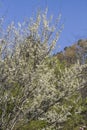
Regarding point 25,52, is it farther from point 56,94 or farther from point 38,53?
point 56,94

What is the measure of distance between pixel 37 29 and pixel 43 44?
398 millimetres

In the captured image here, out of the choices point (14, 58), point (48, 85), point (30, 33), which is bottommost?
point (48, 85)

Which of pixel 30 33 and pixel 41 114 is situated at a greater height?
pixel 30 33

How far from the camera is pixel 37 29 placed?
26.6 ft

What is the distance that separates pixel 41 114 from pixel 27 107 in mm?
402

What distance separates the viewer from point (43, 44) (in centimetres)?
800

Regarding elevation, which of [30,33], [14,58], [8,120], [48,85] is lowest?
[8,120]

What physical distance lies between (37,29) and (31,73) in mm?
1094

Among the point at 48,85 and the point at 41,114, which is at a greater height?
the point at 48,85

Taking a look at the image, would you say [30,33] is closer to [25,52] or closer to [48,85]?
A: [25,52]

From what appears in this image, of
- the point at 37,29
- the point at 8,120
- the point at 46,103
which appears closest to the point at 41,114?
the point at 46,103

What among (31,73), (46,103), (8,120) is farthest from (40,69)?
(8,120)

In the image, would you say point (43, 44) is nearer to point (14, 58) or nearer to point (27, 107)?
point (14, 58)

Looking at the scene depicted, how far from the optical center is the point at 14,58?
26.2 feet
